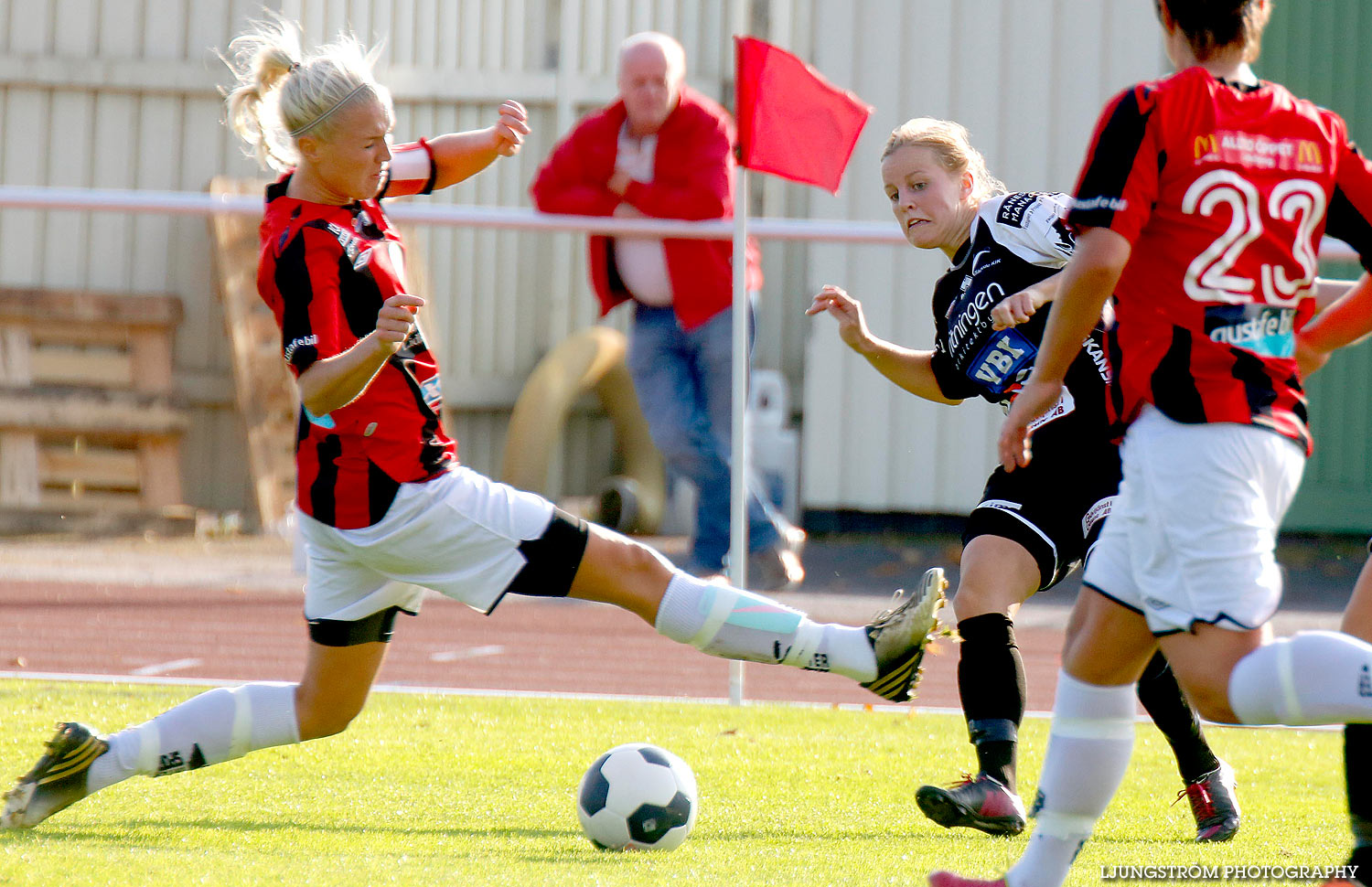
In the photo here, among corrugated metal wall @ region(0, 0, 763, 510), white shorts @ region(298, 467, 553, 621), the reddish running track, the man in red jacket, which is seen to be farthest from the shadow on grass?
corrugated metal wall @ region(0, 0, 763, 510)

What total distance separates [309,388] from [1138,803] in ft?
7.30

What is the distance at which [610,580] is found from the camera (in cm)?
327

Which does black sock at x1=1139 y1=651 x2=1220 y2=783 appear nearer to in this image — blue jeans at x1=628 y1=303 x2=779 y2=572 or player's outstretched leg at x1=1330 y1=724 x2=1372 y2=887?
player's outstretched leg at x1=1330 y1=724 x2=1372 y2=887

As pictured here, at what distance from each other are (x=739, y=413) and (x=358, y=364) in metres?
2.72

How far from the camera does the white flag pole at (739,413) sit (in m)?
5.38

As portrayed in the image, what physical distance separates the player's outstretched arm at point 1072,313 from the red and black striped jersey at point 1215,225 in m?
0.03

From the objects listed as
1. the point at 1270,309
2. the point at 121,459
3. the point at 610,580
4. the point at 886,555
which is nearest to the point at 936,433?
the point at 886,555

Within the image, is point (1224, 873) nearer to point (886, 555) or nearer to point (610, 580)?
point (610, 580)

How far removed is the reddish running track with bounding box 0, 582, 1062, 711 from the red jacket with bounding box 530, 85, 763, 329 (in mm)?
1426

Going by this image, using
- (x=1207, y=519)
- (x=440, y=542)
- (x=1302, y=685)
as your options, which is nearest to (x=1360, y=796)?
(x=1302, y=685)

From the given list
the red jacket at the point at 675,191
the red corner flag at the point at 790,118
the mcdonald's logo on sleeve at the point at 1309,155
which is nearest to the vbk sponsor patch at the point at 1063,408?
the mcdonald's logo on sleeve at the point at 1309,155

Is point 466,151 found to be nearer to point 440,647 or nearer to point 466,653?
point 466,653

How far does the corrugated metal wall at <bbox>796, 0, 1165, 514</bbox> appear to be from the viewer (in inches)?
401

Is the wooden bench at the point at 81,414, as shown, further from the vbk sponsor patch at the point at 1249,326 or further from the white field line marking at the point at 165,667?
the vbk sponsor patch at the point at 1249,326
